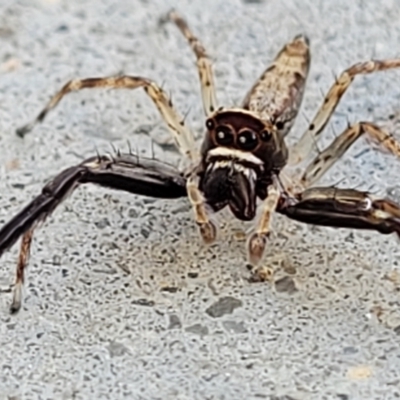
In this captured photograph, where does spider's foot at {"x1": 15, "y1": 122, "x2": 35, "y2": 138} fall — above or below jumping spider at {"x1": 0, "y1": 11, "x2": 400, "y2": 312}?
below

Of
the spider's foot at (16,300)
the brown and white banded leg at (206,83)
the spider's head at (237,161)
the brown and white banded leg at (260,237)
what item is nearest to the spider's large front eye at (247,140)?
the spider's head at (237,161)

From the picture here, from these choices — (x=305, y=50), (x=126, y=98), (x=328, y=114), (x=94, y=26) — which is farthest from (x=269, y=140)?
(x=94, y=26)

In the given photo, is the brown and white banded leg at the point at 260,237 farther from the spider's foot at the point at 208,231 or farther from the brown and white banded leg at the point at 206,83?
the brown and white banded leg at the point at 206,83

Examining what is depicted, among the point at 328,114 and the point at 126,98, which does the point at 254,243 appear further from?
the point at 126,98

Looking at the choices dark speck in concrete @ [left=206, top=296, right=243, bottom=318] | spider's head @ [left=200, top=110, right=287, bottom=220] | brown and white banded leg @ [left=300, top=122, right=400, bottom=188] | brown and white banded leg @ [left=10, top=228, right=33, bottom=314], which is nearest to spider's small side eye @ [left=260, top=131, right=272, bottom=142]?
spider's head @ [left=200, top=110, right=287, bottom=220]

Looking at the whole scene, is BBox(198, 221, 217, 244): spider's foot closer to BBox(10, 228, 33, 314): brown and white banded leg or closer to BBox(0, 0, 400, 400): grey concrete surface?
BBox(0, 0, 400, 400): grey concrete surface

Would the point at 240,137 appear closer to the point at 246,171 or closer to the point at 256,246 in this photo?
the point at 246,171

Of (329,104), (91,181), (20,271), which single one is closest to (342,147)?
(329,104)
